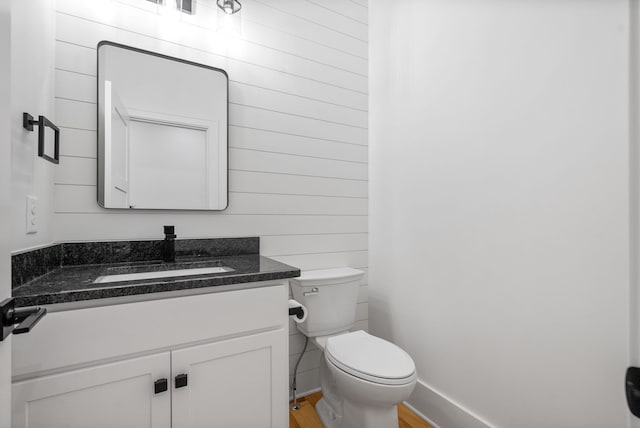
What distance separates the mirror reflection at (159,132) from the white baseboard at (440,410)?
1498mm

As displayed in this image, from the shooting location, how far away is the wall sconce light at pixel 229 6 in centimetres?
157

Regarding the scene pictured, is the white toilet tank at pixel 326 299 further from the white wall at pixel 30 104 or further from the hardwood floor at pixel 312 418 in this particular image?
the white wall at pixel 30 104

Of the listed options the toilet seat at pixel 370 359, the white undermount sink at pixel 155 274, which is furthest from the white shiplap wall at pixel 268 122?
the toilet seat at pixel 370 359

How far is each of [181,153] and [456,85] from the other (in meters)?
1.43

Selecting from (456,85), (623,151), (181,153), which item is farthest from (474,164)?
(181,153)

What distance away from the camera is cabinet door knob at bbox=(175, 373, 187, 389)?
990 millimetres

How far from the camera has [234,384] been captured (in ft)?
3.61

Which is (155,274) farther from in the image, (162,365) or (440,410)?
(440,410)

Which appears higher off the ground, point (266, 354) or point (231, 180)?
point (231, 180)

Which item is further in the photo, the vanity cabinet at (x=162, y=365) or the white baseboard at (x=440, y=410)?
the white baseboard at (x=440, y=410)

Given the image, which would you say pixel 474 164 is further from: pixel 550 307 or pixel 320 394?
pixel 320 394

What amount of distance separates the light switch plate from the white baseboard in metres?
1.92

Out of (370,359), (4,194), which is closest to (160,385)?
(4,194)

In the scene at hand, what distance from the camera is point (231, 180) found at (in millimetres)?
1675
